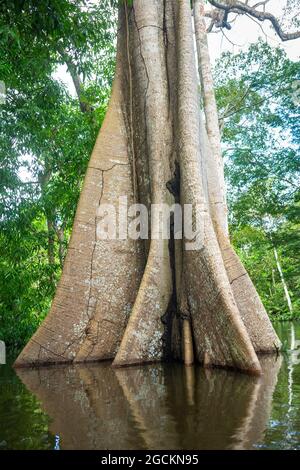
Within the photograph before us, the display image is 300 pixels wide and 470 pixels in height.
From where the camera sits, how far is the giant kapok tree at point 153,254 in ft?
11.9

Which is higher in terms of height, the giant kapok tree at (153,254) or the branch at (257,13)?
the branch at (257,13)

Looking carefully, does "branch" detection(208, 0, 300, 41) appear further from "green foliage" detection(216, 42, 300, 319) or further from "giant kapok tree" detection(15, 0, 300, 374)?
"giant kapok tree" detection(15, 0, 300, 374)

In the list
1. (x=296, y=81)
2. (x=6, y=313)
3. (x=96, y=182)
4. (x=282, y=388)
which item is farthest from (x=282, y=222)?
(x=282, y=388)

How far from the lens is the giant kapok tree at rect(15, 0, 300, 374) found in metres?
3.64

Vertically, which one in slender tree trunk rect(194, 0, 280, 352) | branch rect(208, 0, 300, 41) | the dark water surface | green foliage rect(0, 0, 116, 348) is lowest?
the dark water surface

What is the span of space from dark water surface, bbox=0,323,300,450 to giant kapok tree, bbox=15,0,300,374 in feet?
1.26

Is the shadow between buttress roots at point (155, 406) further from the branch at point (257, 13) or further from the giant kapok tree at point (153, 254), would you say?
the branch at point (257, 13)

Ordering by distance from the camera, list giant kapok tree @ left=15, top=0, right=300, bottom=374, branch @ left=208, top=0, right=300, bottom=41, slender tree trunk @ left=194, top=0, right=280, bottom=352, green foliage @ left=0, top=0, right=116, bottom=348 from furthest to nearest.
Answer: branch @ left=208, top=0, right=300, bottom=41 → green foliage @ left=0, top=0, right=116, bottom=348 → slender tree trunk @ left=194, top=0, right=280, bottom=352 → giant kapok tree @ left=15, top=0, right=300, bottom=374

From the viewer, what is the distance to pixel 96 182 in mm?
4441

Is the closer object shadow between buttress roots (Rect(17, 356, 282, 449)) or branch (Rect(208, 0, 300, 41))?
shadow between buttress roots (Rect(17, 356, 282, 449))

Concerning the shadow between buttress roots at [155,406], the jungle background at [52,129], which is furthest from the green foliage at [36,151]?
the shadow between buttress roots at [155,406]

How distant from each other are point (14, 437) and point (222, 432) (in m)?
0.84

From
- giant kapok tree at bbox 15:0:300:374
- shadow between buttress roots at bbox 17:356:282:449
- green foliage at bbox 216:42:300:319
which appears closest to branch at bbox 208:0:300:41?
green foliage at bbox 216:42:300:319

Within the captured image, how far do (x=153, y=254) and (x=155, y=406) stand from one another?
1.88m
